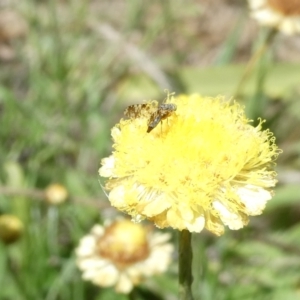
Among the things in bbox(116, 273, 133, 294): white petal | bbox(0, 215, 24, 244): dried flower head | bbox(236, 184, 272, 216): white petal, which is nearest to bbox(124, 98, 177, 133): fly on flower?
bbox(236, 184, 272, 216): white petal

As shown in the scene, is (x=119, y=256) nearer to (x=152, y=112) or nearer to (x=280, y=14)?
(x=152, y=112)

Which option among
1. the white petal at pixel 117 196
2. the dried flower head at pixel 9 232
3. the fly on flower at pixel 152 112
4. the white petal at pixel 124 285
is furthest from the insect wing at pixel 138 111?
the dried flower head at pixel 9 232

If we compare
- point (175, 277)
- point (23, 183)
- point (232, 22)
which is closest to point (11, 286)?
point (23, 183)

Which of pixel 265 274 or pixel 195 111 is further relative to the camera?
pixel 265 274

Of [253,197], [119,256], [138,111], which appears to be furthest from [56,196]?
[253,197]

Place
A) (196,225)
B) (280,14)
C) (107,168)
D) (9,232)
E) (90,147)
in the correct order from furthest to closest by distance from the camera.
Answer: (90,147) → (280,14) → (9,232) → (107,168) → (196,225)

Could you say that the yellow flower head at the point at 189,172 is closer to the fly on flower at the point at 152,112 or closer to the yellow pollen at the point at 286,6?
the fly on flower at the point at 152,112

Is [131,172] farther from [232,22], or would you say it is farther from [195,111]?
[232,22]
